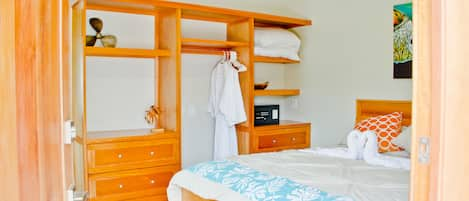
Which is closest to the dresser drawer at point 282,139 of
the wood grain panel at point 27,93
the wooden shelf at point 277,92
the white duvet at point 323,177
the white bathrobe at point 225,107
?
the white bathrobe at point 225,107

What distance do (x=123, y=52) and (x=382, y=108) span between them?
240 cm

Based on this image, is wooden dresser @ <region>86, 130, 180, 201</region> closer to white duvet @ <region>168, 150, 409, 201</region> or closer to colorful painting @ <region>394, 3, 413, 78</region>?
white duvet @ <region>168, 150, 409, 201</region>

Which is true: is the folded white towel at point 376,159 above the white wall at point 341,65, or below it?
below

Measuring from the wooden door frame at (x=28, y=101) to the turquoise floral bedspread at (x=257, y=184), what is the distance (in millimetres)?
1250

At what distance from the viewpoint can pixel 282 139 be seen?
4285 mm

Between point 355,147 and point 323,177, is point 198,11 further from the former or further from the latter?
point 323,177

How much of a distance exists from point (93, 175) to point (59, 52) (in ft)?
7.86

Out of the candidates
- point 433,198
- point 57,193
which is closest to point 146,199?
point 57,193

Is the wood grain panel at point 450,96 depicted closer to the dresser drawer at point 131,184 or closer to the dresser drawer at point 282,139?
the dresser drawer at point 131,184

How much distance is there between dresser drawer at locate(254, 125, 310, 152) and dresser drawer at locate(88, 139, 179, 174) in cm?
95

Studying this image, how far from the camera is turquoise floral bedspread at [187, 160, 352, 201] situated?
1.96m

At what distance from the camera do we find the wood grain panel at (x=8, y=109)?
791 millimetres

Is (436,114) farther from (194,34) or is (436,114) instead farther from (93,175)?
(194,34)

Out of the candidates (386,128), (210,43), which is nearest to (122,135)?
(210,43)
